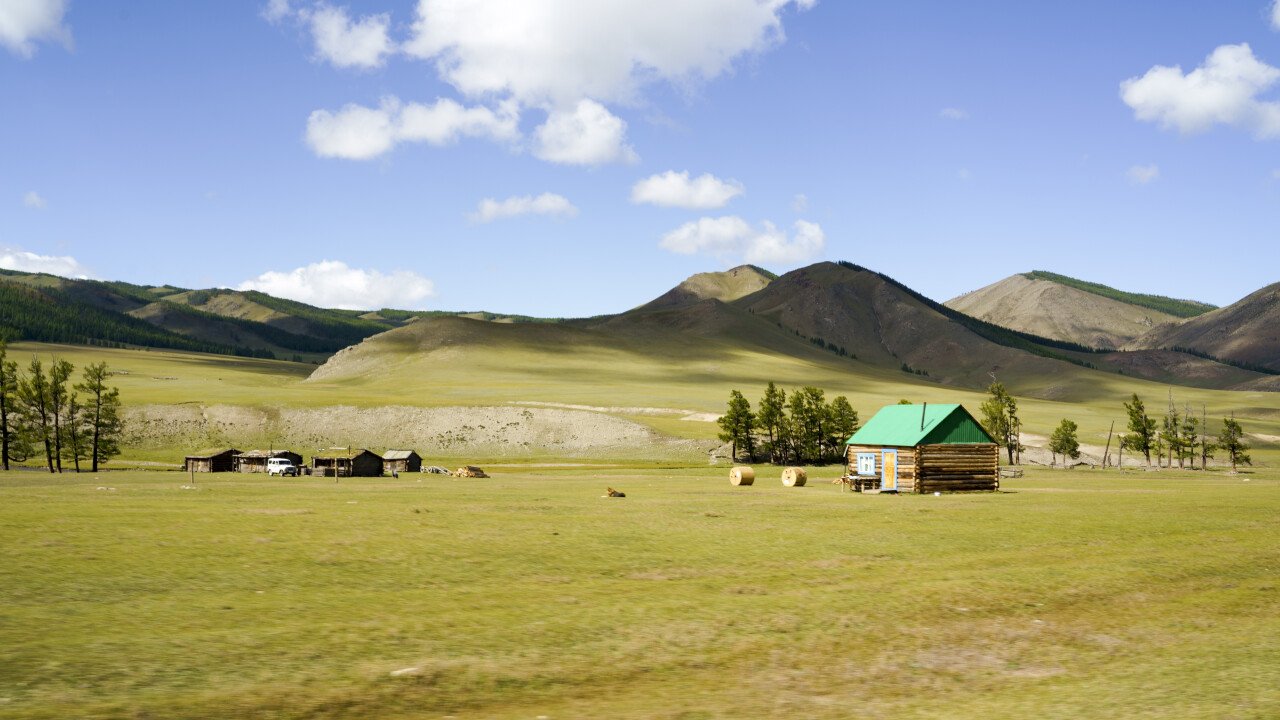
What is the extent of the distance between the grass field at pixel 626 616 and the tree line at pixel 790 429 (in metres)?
67.5

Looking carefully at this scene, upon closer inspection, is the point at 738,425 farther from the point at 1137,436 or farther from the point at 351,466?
the point at 1137,436

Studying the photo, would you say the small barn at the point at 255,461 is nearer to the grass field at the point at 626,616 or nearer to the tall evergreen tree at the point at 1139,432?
the grass field at the point at 626,616

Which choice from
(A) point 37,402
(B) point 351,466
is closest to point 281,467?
(B) point 351,466

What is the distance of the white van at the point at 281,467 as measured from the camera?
269ft

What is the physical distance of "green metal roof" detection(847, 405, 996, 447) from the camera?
5844cm

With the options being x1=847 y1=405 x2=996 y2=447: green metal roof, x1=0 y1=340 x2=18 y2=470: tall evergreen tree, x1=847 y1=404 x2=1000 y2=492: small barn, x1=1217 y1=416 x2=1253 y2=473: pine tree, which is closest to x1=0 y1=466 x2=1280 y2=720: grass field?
x1=847 y1=404 x2=1000 y2=492: small barn

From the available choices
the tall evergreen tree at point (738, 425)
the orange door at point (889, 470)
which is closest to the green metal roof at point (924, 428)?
the orange door at point (889, 470)

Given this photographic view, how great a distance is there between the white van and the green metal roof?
4844cm

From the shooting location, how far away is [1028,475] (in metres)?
82.7

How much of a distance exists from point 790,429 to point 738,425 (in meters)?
6.50

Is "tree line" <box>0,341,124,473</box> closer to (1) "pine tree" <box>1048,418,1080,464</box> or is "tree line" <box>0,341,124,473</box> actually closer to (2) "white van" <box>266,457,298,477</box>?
(2) "white van" <box>266,457,298,477</box>

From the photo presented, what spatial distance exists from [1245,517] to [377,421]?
10204 cm

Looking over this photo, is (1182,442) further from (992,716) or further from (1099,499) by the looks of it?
(992,716)

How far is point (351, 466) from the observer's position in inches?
3410
